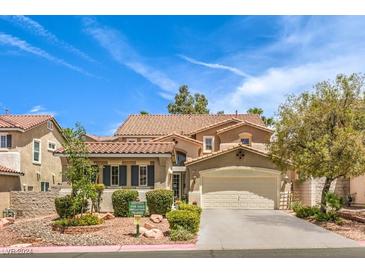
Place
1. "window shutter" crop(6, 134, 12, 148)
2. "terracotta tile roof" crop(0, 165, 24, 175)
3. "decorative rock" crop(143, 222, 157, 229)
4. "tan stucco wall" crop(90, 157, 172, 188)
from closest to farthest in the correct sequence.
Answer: "decorative rock" crop(143, 222, 157, 229) < "tan stucco wall" crop(90, 157, 172, 188) < "terracotta tile roof" crop(0, 165, 24, 175) < "window shutter" crop(6, 134, 12, 148)

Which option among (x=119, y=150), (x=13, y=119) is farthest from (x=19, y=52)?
(x=13, y=119)

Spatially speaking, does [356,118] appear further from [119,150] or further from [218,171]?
[119,150]

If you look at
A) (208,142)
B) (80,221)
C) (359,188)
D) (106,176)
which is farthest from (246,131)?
(80,221)

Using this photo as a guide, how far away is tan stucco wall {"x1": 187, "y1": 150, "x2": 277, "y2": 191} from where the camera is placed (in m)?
27.4

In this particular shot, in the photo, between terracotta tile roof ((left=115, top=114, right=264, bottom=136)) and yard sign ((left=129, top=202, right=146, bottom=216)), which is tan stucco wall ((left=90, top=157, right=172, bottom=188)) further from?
terracotta tile roof ((left=115, top=114, right=264, bottom=136))

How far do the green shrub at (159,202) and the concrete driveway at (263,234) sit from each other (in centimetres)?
195

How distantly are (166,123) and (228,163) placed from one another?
46.9ft

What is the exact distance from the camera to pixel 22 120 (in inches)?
1236

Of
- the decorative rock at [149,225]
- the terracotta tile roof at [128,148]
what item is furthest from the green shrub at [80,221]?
the terracotta tile roof at [128,148]

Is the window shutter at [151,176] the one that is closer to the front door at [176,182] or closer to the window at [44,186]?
the front door at [176,182]

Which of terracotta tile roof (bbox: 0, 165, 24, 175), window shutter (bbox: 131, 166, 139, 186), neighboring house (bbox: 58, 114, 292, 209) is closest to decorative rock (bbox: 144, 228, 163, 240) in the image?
neighboring house (bbox: 58, 114, 292, 209)

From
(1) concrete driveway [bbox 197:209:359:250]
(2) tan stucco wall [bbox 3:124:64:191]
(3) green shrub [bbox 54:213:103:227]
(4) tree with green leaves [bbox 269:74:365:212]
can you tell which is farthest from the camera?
(2) tan stucco wall [bbox 3:124:64:191]

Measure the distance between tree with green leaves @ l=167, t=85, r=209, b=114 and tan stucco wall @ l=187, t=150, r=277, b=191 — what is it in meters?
33.9

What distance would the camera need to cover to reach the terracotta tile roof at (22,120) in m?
28.6
